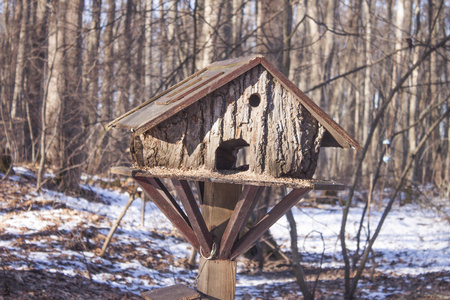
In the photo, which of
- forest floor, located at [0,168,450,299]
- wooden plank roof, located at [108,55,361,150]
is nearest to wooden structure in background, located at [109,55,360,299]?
wooden plank roof, located at [108,55,361,150]

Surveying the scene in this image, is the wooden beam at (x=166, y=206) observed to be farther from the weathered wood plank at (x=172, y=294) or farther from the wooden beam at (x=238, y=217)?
the weathered wood plank at (x=172, y=294)

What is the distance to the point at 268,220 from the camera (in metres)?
3.39

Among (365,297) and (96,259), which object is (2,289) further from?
(365,297)

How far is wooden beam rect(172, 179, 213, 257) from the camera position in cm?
322

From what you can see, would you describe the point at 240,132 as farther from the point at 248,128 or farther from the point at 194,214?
the point at 194,214

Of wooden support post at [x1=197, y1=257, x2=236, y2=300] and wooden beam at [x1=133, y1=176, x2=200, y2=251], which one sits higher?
wooden beam at [x1=133, y1=176, x2=200, y2=251]

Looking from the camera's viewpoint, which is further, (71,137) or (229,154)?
(71,137)

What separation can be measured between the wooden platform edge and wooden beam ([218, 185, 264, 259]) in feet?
0.59

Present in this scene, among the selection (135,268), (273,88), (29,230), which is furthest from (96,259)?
(273,88)

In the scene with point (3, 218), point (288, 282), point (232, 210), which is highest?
point (232, 210)

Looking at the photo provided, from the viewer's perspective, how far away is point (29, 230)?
6.52m

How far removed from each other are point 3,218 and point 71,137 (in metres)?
2.71

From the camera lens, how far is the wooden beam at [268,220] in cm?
329

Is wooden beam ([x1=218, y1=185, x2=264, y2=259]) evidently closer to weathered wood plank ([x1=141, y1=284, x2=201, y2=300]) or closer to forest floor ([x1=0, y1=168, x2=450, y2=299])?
weathered wood plank ([x1=141, y1=284, x2=201, y2=300])
